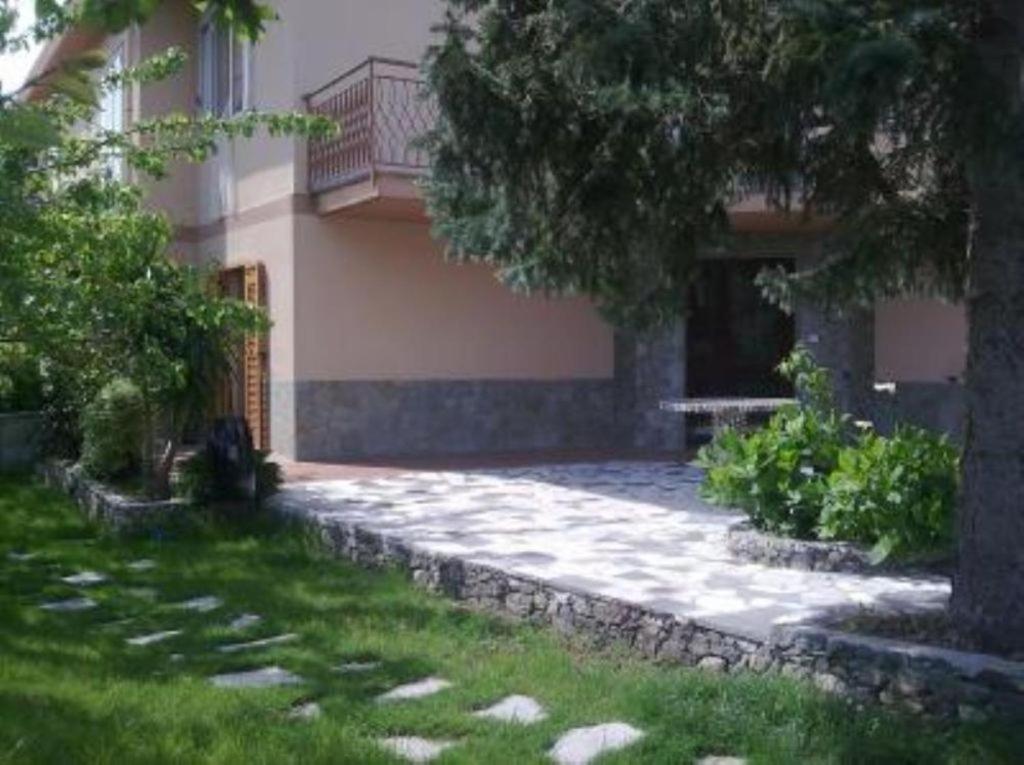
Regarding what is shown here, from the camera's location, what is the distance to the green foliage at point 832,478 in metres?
7.14

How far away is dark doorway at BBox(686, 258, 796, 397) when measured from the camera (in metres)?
15.8

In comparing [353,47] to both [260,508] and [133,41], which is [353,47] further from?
[260,508]

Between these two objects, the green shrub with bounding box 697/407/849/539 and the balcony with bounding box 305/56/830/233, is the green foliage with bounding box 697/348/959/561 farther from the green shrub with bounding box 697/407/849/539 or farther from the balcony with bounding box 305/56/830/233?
the balcony with bounding box 305/56/830/233

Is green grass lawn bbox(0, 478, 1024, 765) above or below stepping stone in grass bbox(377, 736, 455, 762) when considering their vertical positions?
above

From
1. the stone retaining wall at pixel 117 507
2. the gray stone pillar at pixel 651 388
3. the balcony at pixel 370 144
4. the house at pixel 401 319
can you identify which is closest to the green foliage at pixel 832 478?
the stone retaining wall at pixel 117 507

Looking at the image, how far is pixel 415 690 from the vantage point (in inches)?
230

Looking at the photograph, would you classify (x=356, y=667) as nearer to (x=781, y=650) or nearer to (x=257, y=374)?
(x=781, y=650)

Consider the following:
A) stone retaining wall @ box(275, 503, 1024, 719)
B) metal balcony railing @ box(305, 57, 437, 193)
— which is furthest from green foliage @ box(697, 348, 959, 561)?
metal balcony railing @ box(305, 57, 437, 193)

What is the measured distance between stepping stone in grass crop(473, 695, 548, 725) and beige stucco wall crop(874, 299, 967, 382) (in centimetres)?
1042

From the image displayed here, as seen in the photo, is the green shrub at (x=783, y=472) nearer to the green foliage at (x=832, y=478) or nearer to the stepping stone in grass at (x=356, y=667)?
the green foliage at (x=832, y=478)

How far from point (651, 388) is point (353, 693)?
9.90 meters

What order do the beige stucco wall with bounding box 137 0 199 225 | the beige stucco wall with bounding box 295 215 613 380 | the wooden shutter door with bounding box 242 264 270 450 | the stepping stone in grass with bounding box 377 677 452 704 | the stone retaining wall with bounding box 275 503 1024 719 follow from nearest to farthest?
1. the stone retaining wall with bounding box 275 503 1024 719
2. the stepping stone in grass with bounding box 377 677 452 704
3. the beige stucco wall with bounding box 295 215 613 380
4. the wooden shutter door with bounding box 242 264 270 450
5. the beige stucco wall with bounding box 137 0 199 225

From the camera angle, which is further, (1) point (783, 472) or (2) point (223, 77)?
(2) point (223, 77)

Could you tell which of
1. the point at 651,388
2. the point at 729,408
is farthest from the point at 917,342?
the point at 729,408
